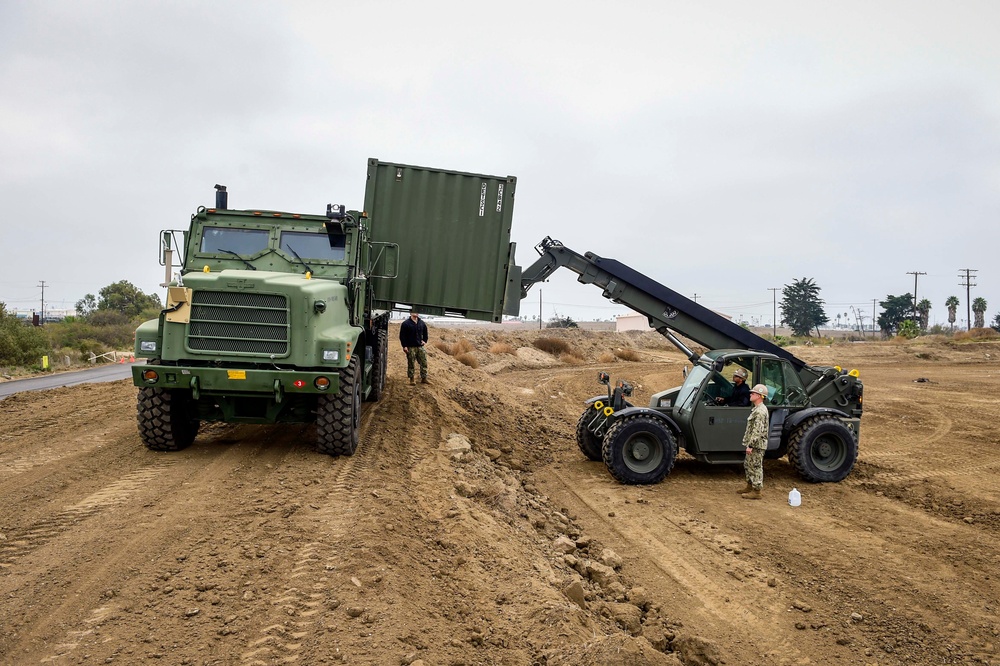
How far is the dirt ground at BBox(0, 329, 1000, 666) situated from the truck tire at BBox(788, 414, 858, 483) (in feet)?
0.95

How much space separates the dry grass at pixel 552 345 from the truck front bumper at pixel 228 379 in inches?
1136

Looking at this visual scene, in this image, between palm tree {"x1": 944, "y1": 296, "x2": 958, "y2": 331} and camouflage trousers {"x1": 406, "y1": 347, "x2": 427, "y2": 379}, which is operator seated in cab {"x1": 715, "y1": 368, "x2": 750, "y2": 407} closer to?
camouflage trousers {"x1": 406, "y1": 347, "x2": 427, "y2": 379}

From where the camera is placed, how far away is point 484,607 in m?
4.70

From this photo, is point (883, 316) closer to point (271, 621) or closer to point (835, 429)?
point (835, 429)

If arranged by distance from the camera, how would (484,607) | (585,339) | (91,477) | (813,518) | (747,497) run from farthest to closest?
(585,339) < (747,497) < (813,518) < (91,477) < (484,607)

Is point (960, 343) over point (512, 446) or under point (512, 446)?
over

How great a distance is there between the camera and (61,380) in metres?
21.3

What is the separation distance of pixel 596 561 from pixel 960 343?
164 feet

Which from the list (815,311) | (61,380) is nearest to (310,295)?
(61,380)

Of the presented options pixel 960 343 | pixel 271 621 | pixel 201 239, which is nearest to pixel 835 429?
pixel 271 621

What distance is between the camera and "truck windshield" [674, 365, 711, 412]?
9.52 meters

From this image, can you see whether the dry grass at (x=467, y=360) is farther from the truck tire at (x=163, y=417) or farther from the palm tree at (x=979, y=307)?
the palm tree at (x=979, y=307)

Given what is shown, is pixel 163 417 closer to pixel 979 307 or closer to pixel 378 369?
pixel 378 369

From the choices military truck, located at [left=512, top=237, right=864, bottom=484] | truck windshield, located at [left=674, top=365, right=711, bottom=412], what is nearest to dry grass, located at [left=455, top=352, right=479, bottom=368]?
military truck, located at [left=512, top=237, right=864, bottom=484]
